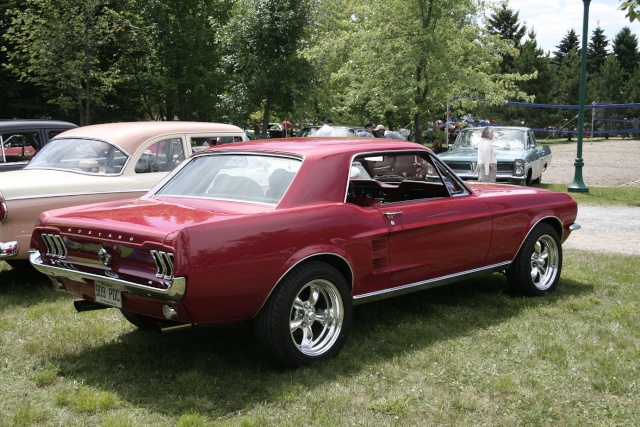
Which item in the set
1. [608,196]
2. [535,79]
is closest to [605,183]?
[608,196]

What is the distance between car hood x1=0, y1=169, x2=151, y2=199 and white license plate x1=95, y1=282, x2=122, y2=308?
270 centimetres

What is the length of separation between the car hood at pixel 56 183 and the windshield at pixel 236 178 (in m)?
2.11

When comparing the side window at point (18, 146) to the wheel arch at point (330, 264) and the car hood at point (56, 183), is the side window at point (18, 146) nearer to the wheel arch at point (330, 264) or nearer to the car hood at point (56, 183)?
the car hood at point (56, 183)

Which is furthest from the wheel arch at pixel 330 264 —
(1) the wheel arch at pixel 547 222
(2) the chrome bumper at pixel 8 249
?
(2) the chrome bumper at pixel 8 249

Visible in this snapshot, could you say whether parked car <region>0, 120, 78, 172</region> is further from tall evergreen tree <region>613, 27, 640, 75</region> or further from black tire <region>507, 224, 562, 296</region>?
tall evergreen tree <region>613, 27, 640, 75</region>

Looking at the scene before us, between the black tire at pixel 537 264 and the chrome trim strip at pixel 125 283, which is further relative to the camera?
the black tire at pixel 537 264

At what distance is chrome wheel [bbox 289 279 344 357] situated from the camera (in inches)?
185

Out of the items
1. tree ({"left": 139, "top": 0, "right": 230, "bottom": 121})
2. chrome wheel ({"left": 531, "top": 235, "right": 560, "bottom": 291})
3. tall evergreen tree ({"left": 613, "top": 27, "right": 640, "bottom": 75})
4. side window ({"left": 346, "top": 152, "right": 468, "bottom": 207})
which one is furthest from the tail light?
tall evergreen tree ({"left": 613, "top": 27, "right": 640, "bottom": 75})

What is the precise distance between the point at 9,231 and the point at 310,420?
13.5 ft

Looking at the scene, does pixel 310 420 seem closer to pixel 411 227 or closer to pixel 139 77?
pixel 411 227

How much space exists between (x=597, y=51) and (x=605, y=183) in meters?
50.3

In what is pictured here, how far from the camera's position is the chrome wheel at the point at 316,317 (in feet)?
15.4

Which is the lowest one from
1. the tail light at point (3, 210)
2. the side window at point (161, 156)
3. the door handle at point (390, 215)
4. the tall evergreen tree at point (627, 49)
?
the tail light at point (3, 210)

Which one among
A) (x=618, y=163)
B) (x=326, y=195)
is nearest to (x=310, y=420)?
(x=326, y=195)
